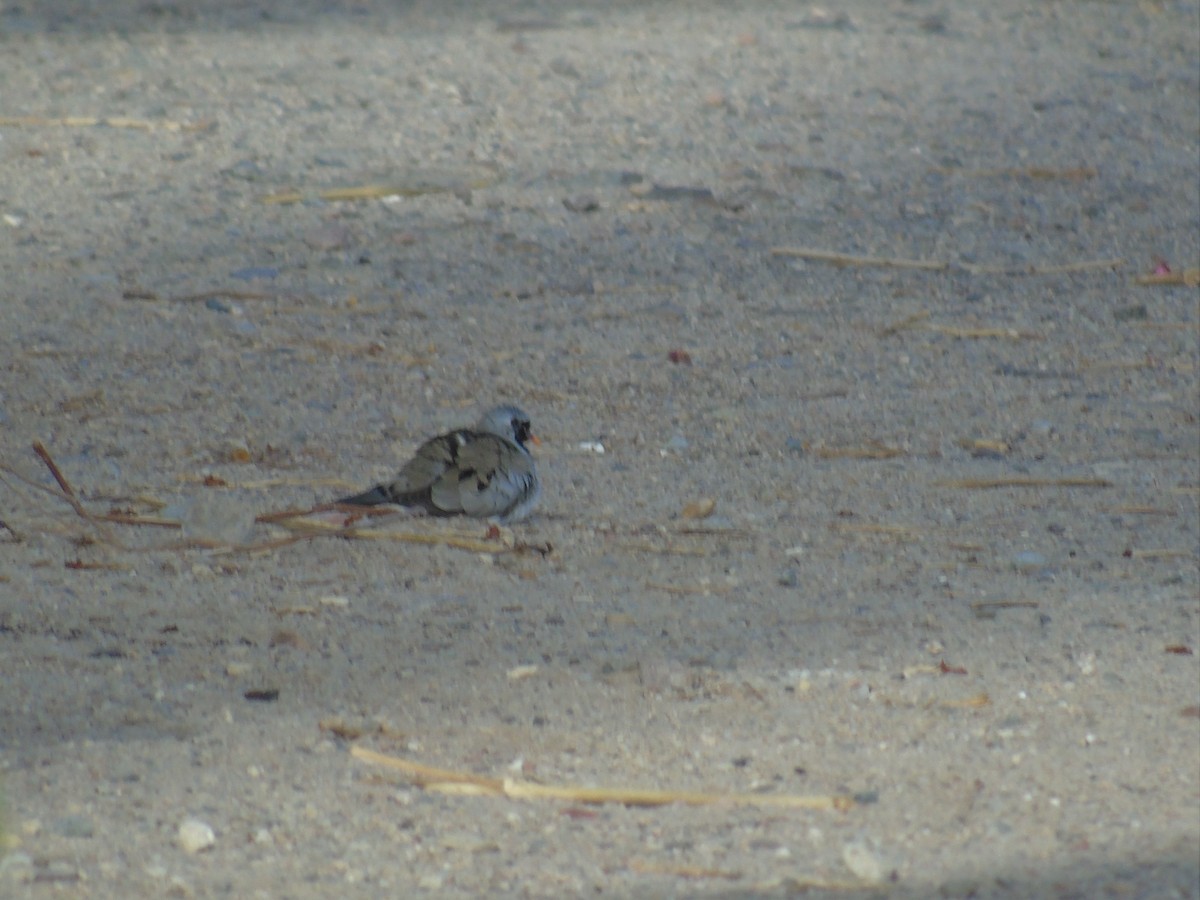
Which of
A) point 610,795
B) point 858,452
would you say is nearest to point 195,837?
point 610,795

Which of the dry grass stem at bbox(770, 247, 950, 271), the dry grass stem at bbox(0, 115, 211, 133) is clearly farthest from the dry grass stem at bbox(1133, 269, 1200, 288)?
the dry grass stem at bbox(0, 115, 211, 133)

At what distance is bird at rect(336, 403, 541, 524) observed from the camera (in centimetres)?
476

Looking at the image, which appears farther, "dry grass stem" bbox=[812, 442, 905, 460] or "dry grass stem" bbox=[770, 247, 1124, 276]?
"dry grass stem" bbox=[770, 247, 1124, 276]

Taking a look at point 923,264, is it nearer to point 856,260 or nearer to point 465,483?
point 856,260

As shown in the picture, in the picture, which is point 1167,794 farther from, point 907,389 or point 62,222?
point 62,222

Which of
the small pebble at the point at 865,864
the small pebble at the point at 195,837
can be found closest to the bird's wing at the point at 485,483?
the small pebble at the point at 195,837

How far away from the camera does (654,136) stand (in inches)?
337

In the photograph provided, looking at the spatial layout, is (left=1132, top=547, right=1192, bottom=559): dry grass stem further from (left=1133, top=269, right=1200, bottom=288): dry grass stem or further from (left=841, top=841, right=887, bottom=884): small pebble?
(left=1133, top=269, right=1200, bottom=288): dry grass stem

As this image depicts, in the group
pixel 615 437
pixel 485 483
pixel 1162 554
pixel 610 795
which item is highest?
pixel 610 795

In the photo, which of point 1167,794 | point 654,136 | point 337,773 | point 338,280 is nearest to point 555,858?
point 337,773

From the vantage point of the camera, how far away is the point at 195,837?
2953 millimetres

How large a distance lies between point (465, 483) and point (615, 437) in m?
1.06

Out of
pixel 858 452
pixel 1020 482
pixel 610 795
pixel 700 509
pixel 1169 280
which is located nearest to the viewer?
pixel 610 795

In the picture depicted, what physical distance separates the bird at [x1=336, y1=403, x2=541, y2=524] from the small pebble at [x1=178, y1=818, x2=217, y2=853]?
1869 millimetres
